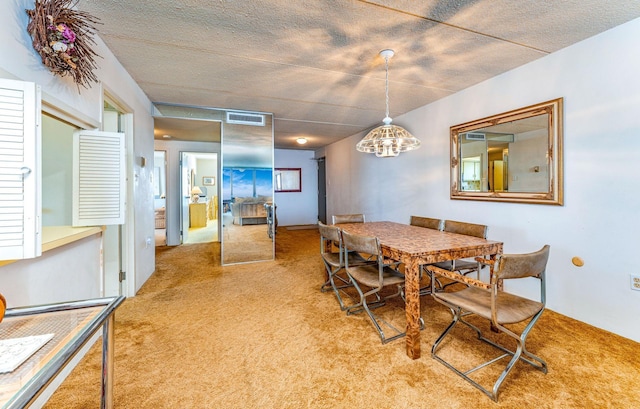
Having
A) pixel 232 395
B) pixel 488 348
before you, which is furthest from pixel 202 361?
pixel 488 348

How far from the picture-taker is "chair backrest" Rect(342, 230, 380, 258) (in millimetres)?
2025

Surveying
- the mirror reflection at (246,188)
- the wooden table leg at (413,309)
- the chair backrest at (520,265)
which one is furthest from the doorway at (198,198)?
the chair backrest at (520,265)

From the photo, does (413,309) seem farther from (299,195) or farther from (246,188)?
(299,195)

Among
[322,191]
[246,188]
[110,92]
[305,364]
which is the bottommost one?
[305,364]

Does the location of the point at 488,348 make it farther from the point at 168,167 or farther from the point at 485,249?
the point at 168,167

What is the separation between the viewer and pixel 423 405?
141cm

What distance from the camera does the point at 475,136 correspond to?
318 cm

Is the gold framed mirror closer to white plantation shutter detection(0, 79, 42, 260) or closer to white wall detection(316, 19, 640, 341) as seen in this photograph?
white wall detection(316, 19, 640, 341)

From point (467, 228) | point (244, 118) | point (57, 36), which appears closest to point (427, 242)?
point (467, 228)

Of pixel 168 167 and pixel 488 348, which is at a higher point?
pixel 168 167

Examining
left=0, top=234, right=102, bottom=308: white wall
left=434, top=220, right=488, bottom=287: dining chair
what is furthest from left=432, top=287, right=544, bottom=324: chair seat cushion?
left=0, top=234, right=102, bottom=308: white wall

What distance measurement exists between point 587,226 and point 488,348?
1406mm

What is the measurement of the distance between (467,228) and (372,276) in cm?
111

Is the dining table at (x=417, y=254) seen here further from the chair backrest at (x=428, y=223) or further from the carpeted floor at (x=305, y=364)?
the chair backrest at (x=428, y=223)
